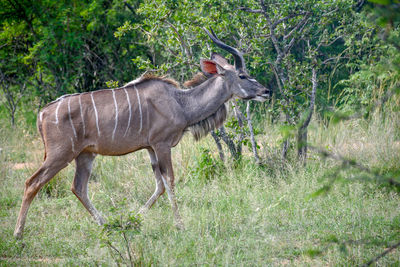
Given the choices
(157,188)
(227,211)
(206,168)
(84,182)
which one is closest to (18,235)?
(84,182)

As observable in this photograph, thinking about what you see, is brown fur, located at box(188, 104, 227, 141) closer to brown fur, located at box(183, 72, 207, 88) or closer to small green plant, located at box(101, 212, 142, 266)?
brown fur, located at box(183, 72, 207, 88)

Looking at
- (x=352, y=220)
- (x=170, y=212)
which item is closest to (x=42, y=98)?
(x=170, y=212)

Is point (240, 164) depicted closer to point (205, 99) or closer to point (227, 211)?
point (205, 99)

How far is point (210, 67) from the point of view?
15.1 feet

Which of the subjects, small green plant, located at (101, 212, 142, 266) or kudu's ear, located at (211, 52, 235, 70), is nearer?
small green plant, located at (101, 212, 142, 266)

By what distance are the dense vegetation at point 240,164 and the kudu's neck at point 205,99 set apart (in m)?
0.41

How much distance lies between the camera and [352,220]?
3.60 meters

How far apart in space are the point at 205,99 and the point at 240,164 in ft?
3.25

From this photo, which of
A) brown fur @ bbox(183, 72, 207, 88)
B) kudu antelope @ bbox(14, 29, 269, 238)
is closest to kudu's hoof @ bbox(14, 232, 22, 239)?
kudu antelope @ bbox(14, 29, 269, 238)

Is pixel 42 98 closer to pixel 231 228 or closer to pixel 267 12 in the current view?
pixel 267 12

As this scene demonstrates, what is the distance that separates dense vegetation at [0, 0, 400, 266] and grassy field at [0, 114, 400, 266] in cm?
2

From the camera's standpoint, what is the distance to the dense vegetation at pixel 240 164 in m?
2.98

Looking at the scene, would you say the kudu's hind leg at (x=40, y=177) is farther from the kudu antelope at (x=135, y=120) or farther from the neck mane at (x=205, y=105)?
the neck mane at (x=205, y=105)

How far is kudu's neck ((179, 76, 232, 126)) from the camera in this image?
4449 millimetres
